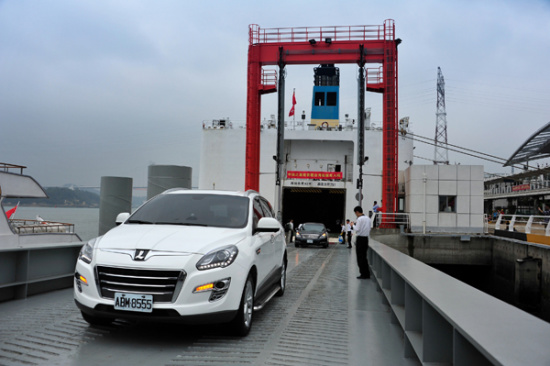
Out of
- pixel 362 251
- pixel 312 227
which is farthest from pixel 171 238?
pixel 312 227

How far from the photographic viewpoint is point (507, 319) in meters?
2.64

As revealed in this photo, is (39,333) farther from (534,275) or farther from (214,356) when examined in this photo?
(534,275)

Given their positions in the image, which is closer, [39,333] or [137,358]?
[137,358]

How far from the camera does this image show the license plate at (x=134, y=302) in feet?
14.1

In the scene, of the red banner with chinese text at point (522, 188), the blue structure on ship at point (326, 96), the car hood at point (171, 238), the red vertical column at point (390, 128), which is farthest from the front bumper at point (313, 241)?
the red banner with chinese text at point (522, 188)

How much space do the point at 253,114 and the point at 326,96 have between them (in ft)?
44.5

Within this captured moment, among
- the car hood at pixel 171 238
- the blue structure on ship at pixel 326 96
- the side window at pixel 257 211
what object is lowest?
the car hood at pixel 171 238

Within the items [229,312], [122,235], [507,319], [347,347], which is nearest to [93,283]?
[122,235]

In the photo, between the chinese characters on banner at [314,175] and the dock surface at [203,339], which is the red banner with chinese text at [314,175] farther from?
the dock surface at [203,339]

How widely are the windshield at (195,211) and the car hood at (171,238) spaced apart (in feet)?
0.94

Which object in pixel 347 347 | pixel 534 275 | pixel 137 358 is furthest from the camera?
pixel 534 275

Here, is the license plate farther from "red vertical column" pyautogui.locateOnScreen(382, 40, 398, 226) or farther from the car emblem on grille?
"red vertical column" pyautogui.locateOnScreen(382, 40, 398, 226)

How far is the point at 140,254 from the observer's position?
446cm

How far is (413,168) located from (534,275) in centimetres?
1199
